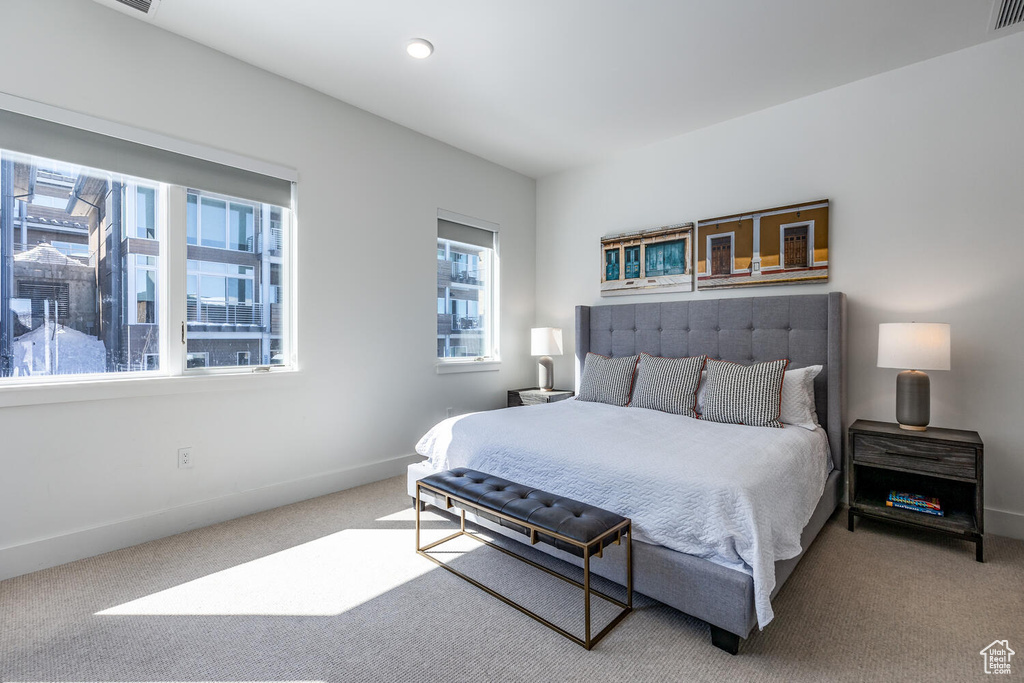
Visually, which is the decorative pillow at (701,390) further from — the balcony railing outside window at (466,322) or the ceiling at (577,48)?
the balcony railing outside window at (466,322)

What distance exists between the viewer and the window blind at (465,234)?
165 inches

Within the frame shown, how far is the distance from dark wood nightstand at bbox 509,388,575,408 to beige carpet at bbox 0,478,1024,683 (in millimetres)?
1878

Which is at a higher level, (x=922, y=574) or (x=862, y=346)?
(x=862, y=346)

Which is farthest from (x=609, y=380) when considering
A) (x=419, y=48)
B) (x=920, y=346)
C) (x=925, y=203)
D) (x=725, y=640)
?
(x=419, y=48)

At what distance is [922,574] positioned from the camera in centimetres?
225

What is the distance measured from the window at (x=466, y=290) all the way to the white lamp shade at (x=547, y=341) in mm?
440

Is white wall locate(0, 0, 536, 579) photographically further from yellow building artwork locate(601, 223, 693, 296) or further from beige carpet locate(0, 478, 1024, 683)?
yellow building artwork locate(601, 223, 693, 296)

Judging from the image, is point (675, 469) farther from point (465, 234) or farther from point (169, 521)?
point (465, 234)

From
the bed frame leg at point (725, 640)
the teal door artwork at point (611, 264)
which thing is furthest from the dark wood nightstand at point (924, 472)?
the teal door artwork at point (611, 264)

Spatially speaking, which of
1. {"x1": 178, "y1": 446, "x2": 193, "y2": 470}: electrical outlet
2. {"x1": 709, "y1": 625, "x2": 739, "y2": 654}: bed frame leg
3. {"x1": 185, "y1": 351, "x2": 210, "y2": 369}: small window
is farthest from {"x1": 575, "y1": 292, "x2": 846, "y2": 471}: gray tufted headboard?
{"x1": 178, "y1": 446, "x2": 193, "y2": 470}: electrical outlet

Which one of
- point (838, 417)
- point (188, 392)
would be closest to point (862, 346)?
point (838, 417)

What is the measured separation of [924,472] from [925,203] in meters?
1.62

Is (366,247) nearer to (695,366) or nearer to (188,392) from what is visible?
(188,392)

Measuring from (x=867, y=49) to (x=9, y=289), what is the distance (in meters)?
4.72
